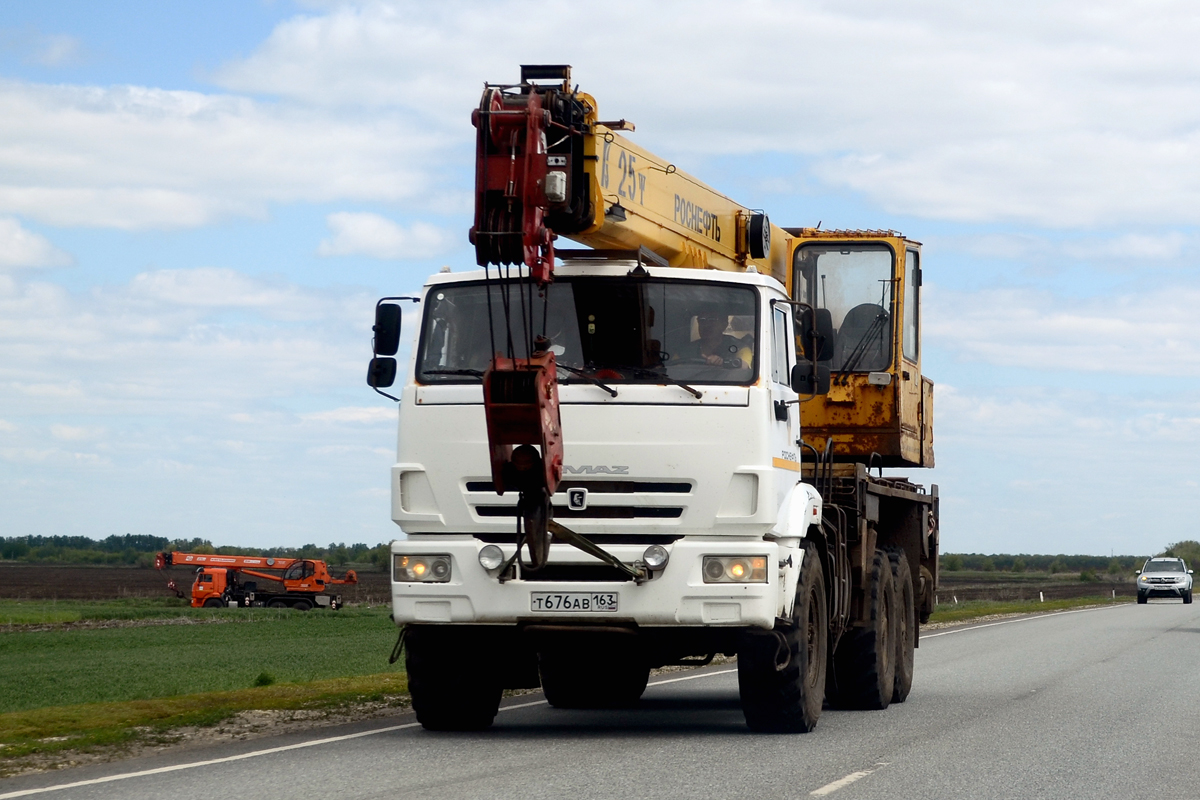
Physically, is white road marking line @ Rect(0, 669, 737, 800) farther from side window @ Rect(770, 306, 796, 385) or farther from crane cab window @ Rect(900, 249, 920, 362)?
crane cab window @ Rect(900, 249, 920, 362)

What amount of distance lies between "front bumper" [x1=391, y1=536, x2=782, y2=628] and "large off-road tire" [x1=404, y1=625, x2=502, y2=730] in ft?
1.84

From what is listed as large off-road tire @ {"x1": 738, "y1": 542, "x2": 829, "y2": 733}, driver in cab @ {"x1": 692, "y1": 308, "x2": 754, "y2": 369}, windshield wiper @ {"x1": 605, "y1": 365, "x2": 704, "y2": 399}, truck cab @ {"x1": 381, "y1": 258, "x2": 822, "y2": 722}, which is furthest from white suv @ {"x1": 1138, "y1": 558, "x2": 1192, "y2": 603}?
windshield wiper @ {"x1": 605, "y1": 365, "x2": 704, "y2": 399}

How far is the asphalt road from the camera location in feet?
29.3

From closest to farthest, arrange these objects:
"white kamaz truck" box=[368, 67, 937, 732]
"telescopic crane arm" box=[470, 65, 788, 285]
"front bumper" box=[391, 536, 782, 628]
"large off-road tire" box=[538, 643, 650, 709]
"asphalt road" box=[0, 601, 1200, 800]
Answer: "asphalt road" box=[0, 601, 1200, 800]
"telescopic crane arm" box=[470, 65, 788, 285]
"white kamaz truck" box=[368, 67, 937, 732]
"front bumper" box=[391, 536, 782, 628]
"large off-road tire" box=[538, 643, 650, 709]

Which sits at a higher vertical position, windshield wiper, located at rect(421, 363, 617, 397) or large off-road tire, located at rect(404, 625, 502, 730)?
windshield wiper, located at rect(421, 363, 617, 397)

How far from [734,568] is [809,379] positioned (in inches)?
65.2

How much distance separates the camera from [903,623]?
16391 mm

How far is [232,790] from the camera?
878 centimetres

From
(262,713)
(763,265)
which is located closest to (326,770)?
(262,713)

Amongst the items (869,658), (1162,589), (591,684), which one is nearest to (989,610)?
(1162,589)

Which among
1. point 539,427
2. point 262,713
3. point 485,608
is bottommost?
point 262,713

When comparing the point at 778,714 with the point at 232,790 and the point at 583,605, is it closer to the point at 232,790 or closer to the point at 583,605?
the point at 583,605

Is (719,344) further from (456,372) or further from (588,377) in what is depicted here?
(456,372)

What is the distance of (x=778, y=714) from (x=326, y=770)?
3690mm
